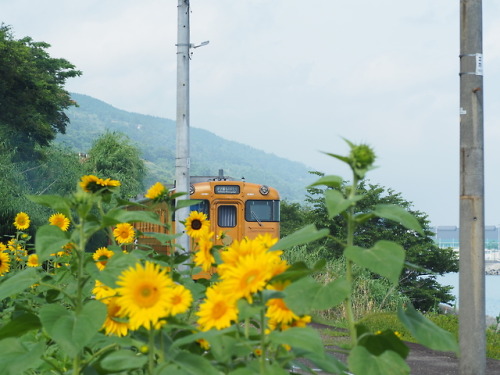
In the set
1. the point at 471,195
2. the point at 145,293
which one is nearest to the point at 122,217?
the point at 145,293

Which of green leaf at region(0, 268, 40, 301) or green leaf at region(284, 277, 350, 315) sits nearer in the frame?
green leaf at region(284, 277, 350, 315)

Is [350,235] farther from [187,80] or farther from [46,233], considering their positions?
[187,80]

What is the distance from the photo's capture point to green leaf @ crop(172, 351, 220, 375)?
7.04 ft

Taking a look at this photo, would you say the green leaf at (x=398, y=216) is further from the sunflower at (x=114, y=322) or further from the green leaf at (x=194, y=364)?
the sunflower at (x=114, y=322)

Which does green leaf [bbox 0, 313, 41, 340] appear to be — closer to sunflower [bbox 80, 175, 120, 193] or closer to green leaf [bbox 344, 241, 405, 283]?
sunflower [bbox 80, 175, 120, 193]

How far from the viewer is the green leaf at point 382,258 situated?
6.93 ft

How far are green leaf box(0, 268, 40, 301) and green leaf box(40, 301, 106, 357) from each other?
0.38 feet

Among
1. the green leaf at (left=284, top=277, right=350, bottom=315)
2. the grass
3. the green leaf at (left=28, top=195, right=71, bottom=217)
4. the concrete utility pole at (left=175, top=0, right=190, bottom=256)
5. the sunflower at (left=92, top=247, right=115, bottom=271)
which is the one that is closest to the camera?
the green leaf at (left=284, top=277, right=350, bottom=315)

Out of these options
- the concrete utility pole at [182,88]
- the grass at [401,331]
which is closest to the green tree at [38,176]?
the concrete utility pole at [182,88]

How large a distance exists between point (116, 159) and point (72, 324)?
54.3 metres

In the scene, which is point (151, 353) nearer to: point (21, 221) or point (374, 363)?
point (374, 363)

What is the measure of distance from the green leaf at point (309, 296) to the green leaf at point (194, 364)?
28 cm

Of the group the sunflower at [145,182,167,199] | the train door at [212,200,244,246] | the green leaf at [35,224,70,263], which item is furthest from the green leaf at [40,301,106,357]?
the train door at [212,200,244,246]

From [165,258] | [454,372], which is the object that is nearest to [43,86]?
[454,372]
